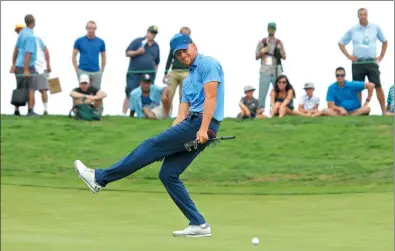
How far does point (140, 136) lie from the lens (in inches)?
906

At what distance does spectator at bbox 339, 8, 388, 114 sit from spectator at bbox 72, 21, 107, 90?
5.26 m

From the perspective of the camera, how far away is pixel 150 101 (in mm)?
24391

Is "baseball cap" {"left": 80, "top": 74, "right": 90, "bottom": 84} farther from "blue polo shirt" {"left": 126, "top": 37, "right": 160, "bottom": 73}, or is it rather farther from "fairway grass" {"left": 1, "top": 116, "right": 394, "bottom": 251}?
"blue polo shirt" {"left": 126, "top": 37, "right": 160, "bottom": 73}

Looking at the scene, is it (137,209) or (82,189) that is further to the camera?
(82,189)

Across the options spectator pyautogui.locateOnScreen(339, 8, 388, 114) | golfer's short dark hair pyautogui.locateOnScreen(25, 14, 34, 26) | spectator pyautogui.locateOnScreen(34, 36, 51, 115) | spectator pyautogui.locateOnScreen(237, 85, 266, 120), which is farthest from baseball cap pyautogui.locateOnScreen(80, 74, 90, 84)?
spectator pyautogui.locateOnScreen(339, 8, 388, 114)

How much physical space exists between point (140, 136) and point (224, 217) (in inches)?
351

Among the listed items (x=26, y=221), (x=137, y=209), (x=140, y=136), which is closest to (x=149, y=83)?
(x=140, y=136)

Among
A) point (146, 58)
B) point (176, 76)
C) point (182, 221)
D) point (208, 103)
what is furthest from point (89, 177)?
point (146, 58)

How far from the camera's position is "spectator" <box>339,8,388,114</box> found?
23.0 meters

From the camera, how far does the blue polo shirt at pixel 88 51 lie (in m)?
24.1

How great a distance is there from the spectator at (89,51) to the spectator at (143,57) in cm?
66

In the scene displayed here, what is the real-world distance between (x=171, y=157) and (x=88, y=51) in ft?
43.1

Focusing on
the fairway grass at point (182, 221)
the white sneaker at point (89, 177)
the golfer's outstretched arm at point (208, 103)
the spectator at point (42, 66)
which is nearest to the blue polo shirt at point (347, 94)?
the fairway grass at point (182, 221)

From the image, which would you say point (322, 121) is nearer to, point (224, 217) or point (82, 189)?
point (82, 189)
